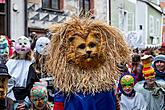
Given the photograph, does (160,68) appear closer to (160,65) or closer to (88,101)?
(160,65)

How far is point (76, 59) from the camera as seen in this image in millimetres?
4160

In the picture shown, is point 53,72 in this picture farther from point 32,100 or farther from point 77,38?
point 32,100

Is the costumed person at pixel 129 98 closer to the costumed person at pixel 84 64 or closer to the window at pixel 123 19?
the costumed person at pixel 84 64

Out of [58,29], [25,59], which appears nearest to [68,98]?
[58,29]

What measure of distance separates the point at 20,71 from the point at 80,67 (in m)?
2.18

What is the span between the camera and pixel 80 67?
420 cm

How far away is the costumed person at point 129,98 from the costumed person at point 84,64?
1969 millimetres

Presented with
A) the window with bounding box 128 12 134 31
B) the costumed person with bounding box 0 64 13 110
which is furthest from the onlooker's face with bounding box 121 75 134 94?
the window with bounding box 128 12 134 31

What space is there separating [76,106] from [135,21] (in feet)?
75.8

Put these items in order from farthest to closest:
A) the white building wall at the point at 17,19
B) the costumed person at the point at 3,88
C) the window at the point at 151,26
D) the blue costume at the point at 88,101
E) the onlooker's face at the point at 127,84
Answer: the window at the point at 151,26, the white building wall at the point at 17,19, the onlooker's face at the point at 127,84, the costumed person at the point at 3,88, the blue costume at the point at 88,101

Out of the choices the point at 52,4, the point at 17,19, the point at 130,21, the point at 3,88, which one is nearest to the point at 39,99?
the point at 3,88

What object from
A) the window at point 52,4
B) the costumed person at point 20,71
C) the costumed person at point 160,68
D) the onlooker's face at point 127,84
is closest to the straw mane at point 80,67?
the costumed person at point 20,71

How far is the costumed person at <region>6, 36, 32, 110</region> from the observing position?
6012 millimetres

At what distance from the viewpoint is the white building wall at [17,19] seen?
13750mm
